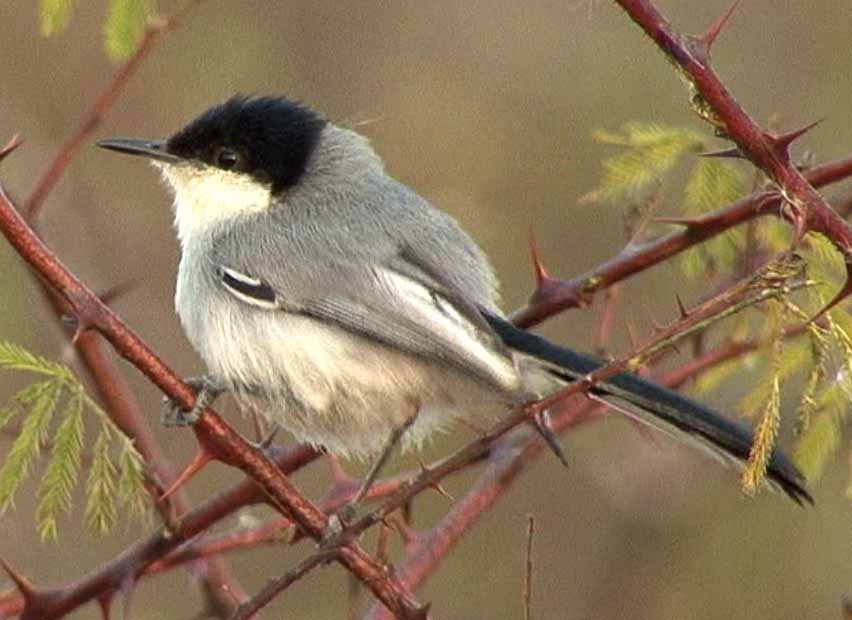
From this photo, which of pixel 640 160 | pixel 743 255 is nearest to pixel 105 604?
pixel 640 160

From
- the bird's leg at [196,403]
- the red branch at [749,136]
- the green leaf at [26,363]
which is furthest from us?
the bird's leg at [196,403]

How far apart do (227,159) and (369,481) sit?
1.17 meters

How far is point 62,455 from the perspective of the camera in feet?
9.90

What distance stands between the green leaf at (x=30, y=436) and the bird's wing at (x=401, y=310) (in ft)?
3.46

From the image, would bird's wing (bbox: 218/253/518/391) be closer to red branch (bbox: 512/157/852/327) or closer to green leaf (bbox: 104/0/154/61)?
red branch (bbox: 512/157/852/327)

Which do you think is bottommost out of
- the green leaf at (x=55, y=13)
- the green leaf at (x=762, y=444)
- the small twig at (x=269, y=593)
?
the small twig at (x=269, y=593)

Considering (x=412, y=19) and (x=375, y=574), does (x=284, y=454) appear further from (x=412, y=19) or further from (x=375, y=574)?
(x=412, y=19)

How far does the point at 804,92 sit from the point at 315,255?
4.23 meters

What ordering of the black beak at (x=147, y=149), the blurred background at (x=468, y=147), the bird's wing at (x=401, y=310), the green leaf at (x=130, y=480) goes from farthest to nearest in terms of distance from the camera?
the blurred background at (x=468, y=147) < the black beak at (x=147, y=149) < the bird's wing at (x=401, y=310) < the green leaf at (x=130, y=480)

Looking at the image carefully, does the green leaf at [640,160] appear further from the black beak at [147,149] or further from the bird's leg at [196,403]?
the black beak at [147,149]

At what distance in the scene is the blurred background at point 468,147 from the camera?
6.72 meters

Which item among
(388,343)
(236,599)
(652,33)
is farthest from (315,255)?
(652,33)

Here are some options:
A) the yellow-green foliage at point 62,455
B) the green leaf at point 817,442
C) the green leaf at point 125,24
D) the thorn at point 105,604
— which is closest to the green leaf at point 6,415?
the yellow-green foliage at point 62,455

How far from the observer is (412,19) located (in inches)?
328
